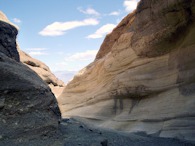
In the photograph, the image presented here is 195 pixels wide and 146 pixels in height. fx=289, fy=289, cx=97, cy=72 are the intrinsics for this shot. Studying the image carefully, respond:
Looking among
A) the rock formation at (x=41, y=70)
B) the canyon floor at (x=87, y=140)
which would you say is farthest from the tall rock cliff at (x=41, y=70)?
the canyon floor at (x=87, y=140)

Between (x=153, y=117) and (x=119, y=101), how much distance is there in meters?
2.16

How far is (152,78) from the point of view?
9.60m

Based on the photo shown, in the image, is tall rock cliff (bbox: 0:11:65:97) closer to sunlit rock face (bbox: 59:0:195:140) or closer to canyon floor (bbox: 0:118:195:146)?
sunlit rock face (bbox: 59:0:195:140)

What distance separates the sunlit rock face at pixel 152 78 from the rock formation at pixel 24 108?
3.42 metres

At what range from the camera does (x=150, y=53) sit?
9859mm

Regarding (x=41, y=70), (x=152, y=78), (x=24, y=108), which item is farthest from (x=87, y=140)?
(x=41, y=70)

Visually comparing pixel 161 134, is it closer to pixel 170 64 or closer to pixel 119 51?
pixel 170 64

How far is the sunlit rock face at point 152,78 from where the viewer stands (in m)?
8.48

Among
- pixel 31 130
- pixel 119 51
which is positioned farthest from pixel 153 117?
pixel 31 130

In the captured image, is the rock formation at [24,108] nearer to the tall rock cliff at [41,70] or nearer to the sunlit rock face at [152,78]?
the sunlit rock face at [152,78]

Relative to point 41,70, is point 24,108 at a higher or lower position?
lower

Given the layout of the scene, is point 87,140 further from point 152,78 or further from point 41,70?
point 41,70

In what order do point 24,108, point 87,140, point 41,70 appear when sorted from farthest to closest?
1. point 41,70
2. point 24,108
3. point 87,140

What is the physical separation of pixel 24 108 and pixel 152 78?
15.5ft
